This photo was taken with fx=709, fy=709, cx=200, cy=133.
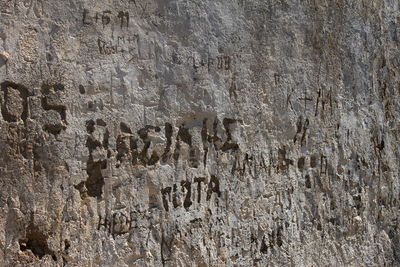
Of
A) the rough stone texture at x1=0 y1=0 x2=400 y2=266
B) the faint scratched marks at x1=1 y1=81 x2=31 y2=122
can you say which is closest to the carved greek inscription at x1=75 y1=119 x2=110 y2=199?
the rough stone texture at x1=0 y1=0 x2=400 y2=266

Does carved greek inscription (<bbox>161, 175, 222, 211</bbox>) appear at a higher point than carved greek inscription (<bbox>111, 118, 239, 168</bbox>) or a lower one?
lower

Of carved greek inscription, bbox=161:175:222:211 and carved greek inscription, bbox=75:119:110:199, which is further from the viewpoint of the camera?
carved greek inscription, bbox=161:175:222:211

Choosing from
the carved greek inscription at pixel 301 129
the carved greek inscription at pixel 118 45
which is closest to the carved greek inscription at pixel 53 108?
the carved greek inscription at pixel 118 45

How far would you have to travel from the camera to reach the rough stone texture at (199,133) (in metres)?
2.88

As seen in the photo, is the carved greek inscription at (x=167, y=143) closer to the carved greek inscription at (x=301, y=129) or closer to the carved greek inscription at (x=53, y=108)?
the carved greek inscription at (x=53, y=108)

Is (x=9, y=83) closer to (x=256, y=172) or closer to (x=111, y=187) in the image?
(x=111, y=187)

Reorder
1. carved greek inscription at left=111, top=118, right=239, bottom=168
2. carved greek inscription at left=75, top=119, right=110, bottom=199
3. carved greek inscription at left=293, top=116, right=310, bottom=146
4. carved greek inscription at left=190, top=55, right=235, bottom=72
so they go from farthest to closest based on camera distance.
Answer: carved greek inscription at left=293, top=116, right=310, bottom=146 < carved greek inscription at left=190, top=55, right=235, bottom=72 < carved greek inscription at left=111, top=118, right=239, bottom=168 < carved greek inscription at left=75, top=119, right=110, bottom=199

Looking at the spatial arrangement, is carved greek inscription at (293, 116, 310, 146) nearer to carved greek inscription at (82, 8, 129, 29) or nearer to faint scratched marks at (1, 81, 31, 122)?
carved greek inscription at (82, 8, 129, 29)

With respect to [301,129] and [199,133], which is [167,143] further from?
[301,129]

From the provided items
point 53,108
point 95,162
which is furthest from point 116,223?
point 53,108

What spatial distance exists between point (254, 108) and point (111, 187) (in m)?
0.86

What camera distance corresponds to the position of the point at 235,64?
11.2 ft

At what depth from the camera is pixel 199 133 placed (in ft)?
10.8

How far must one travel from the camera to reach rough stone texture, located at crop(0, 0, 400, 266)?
2.88 m
